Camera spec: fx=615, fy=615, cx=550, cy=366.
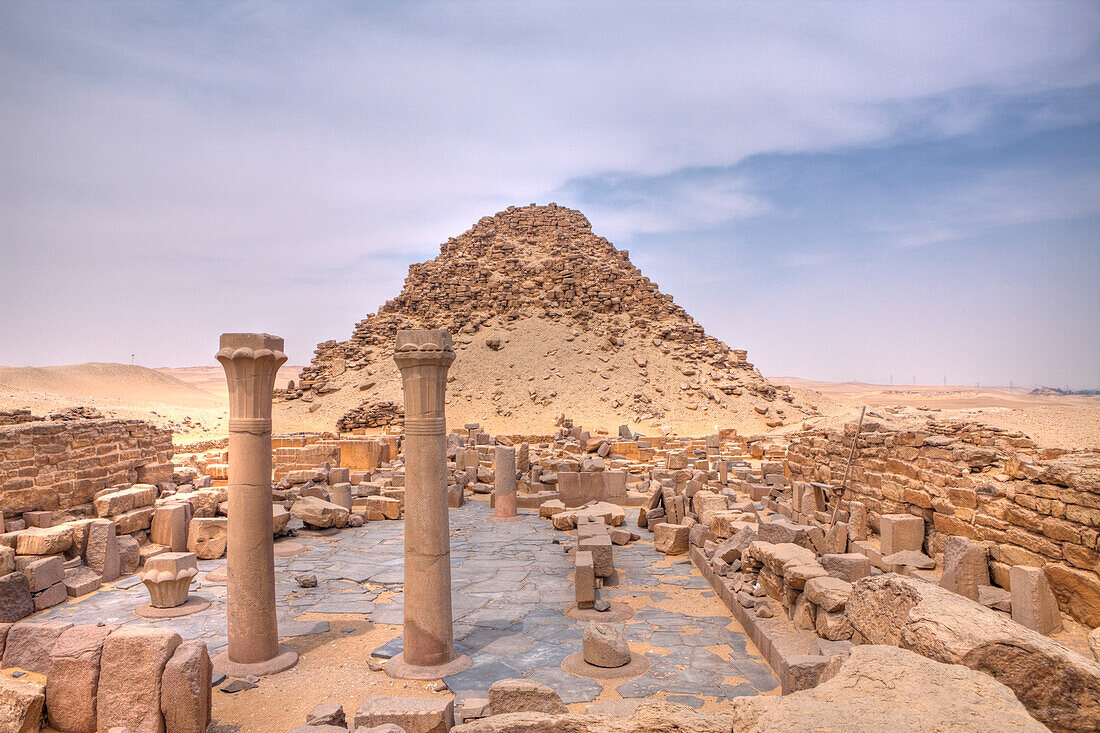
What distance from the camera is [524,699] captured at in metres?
4.65

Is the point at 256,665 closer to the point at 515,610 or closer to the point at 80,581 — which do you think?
the point at 515,610

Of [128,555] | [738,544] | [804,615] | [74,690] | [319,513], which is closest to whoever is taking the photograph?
[74,690]

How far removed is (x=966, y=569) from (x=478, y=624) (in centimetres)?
558

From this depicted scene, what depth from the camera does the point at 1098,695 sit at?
323 centimetres

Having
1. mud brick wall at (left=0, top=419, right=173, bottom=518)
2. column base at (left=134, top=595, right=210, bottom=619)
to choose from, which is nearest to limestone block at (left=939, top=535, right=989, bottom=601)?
column base at (left=134, top=595, right=210, bottom=619)

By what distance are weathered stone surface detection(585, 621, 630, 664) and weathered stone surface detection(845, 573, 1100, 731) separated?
9.50 ft

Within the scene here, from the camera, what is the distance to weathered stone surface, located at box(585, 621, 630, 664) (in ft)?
20.2

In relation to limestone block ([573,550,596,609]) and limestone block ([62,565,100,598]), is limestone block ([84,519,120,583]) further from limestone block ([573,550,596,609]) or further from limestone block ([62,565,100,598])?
limestone block ([573,550,596,609])

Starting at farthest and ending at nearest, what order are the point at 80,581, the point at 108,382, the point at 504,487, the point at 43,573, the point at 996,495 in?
the point at 108,382 → the point at 504,487 → the point at 80,581 → the point at 43,573 → the point at 996,495

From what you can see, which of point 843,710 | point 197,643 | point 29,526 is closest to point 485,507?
point 29,526

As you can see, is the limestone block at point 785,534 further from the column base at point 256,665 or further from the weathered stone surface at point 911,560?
the column base at point 256,665

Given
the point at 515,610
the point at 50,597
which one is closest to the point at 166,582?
the point at 50,597

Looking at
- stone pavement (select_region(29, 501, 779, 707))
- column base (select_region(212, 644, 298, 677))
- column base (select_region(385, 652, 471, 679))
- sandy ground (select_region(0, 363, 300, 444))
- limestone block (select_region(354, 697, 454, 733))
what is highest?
sandy ground (select_region(0, 363, 300, 444))

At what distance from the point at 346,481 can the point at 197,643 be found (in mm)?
11494
